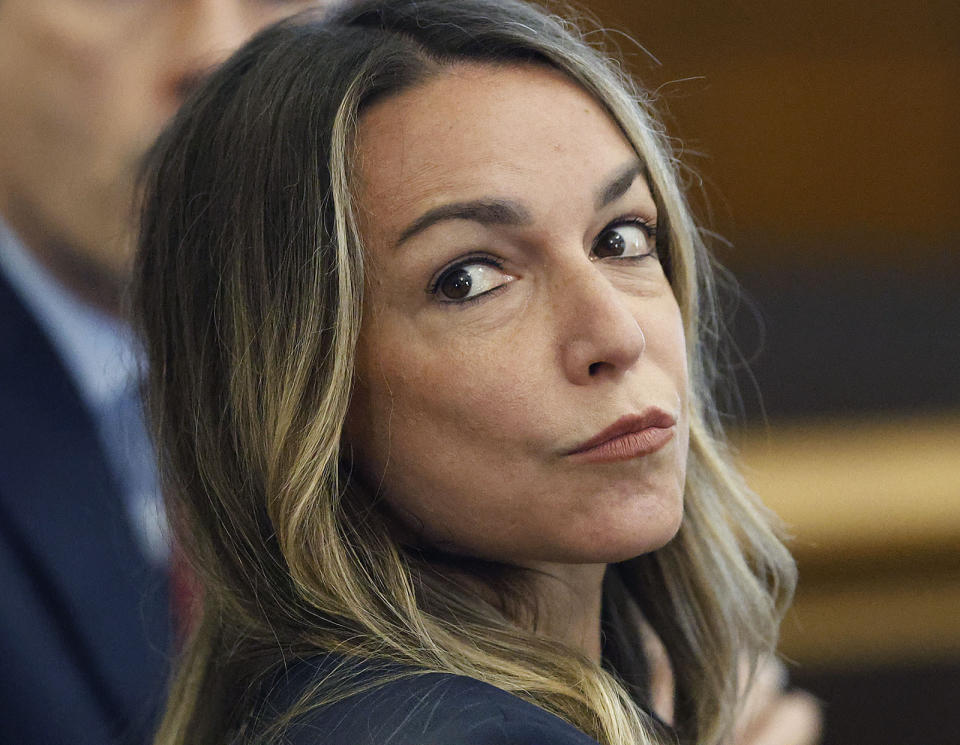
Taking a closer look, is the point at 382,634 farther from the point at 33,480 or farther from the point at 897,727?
the point at 897,727

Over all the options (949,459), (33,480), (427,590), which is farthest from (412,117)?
(949,459)

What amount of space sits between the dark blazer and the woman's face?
0.48m

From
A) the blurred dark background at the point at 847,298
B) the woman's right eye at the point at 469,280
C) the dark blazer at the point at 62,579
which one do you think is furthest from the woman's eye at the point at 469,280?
the blurred dark background at the point at 847,298

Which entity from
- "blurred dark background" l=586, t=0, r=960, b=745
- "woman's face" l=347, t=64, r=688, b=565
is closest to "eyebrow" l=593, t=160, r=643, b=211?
"woman's face" l=347, t=64, r=688, b=565

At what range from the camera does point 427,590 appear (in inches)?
31.6

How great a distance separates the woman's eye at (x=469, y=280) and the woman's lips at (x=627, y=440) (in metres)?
0.13

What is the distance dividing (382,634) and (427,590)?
64 mm

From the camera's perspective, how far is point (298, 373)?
78 cm

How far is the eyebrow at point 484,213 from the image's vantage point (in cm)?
77

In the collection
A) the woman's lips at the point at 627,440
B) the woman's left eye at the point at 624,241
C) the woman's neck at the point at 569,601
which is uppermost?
the woman's left eye at the point at 624,241

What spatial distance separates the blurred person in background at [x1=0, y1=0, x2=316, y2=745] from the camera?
1114 mm

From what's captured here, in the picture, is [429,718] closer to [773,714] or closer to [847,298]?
[773,714]

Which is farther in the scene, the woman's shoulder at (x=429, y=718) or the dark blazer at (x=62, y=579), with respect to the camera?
the dark blazer at (x=62, y=579)

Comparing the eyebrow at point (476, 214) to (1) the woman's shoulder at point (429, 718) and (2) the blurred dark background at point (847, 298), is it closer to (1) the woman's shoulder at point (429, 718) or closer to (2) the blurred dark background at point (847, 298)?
(1) the woman's shoulder at point (429, 718)
